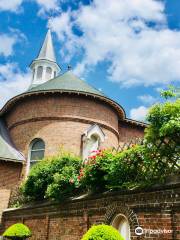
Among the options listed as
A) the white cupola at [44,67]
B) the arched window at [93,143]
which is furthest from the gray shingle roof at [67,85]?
the white cupola at [44,67]

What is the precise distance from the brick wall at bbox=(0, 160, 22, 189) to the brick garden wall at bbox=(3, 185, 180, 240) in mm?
3882

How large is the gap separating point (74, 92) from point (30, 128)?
12.0ft

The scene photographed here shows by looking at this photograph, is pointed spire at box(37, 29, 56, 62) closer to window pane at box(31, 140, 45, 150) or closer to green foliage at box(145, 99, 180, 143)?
window pane at box(31, 140, 45, 150)

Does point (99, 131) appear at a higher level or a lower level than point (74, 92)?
lower

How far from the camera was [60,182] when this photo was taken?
11.7m

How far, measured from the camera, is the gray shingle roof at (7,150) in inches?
734

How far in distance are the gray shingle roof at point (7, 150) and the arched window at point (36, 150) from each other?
2.42ft

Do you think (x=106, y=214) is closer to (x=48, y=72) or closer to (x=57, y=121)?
(x=57, y=121)

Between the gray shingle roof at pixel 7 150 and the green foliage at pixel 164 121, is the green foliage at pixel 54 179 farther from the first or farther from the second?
the green foliage at pixel 164 121

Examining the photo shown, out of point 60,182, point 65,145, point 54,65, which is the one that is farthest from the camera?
point 54,65

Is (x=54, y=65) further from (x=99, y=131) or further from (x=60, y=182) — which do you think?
(x=60, y=182)

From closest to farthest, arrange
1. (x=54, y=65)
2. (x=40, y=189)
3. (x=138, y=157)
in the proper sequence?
(x=138, y=157), (x=40, y=189), (x=54, y=65)

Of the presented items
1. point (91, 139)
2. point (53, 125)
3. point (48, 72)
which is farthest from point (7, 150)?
point (48, 72)

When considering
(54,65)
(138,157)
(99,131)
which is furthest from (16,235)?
(54,65)
